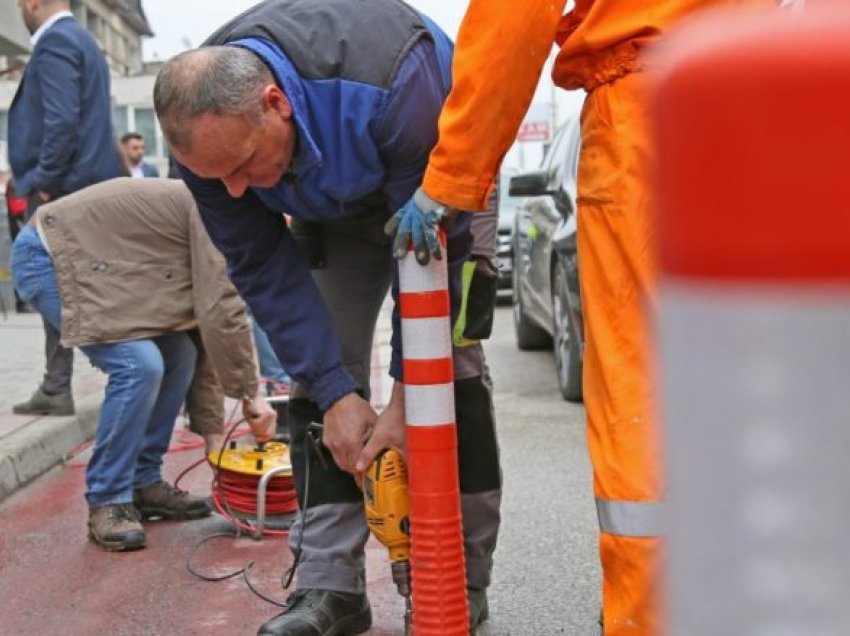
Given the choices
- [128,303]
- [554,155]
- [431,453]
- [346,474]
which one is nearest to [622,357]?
[431,453]

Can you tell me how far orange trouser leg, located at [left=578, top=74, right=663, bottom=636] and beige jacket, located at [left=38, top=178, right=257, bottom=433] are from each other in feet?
7.34

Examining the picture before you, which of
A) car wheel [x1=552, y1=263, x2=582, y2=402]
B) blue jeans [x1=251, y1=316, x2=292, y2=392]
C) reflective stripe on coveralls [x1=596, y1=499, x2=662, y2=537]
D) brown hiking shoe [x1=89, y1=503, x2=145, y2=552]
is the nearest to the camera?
reflective stripe on coveralls [x1=596, y1=499, x2=662, y2=537]

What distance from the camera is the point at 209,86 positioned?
2.58 m

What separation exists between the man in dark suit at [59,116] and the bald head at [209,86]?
333cm

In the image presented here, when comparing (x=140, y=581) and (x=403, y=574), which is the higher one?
(x=403, y=574)

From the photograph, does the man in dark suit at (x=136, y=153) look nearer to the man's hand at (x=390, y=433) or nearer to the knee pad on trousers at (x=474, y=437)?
the knee pad on trousers at (x=474, y=437)

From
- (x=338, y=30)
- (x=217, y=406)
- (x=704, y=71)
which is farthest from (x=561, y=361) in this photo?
(x=704, y=71)

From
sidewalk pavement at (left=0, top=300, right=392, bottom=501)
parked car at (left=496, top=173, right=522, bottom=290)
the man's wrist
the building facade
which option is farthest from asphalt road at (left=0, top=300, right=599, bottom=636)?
parked car at (left=496, top=173, right=522, bottom=290)

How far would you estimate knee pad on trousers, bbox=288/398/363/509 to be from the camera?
3.13m

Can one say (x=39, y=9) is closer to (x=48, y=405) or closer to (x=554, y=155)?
(x=48, y=405)

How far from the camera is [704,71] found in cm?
58

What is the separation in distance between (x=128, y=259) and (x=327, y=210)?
64.2 inches

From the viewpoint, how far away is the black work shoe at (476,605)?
3094 mm

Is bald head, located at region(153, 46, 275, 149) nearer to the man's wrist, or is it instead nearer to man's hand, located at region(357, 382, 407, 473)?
the man's wrist
